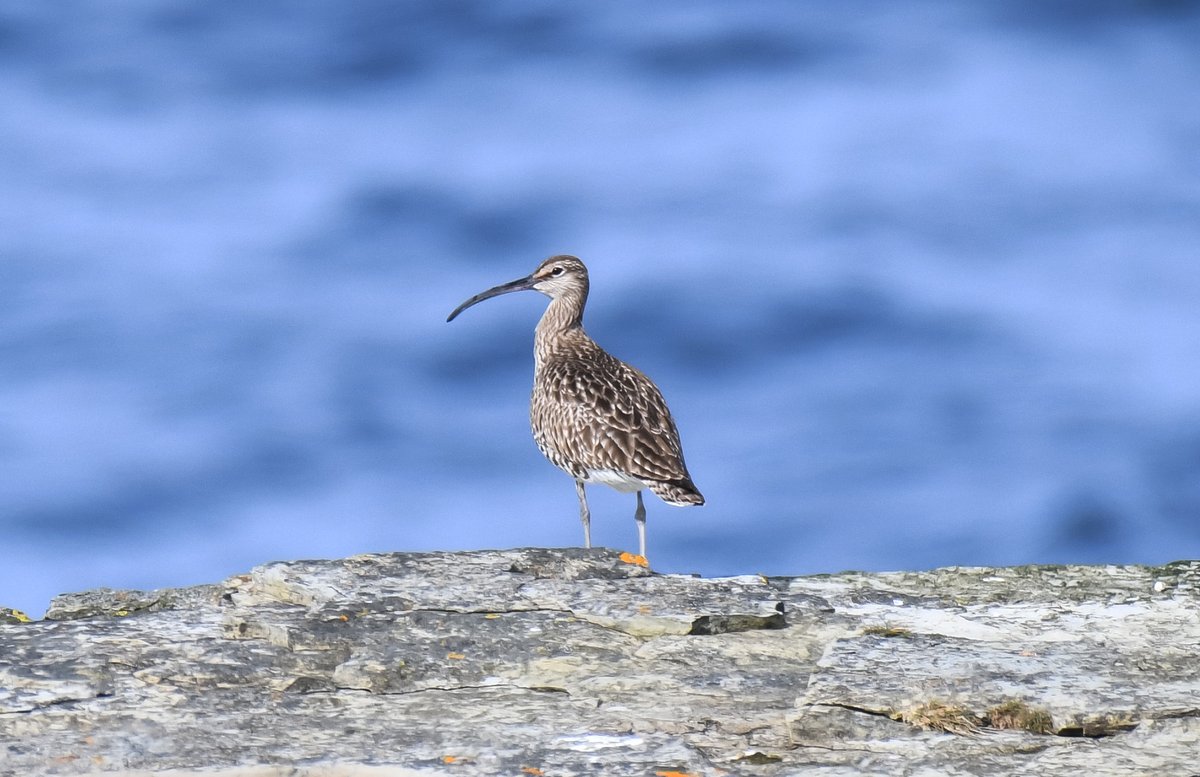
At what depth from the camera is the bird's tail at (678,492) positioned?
947 cm

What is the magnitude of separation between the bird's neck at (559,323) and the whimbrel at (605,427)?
0.53 feet

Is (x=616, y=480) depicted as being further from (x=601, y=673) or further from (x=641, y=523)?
(x=601, y=673)

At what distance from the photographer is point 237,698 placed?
523 centimetres

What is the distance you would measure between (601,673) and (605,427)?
4.36m

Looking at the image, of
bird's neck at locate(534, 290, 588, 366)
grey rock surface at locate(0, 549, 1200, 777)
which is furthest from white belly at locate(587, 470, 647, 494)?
grey rock surface at locate(0, 549, 1200, 777)

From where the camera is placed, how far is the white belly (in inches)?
382

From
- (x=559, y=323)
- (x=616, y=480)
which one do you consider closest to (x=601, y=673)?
(x=616, y=480)

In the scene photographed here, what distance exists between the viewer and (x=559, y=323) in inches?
464

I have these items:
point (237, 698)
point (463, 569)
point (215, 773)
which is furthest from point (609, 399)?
point (215, 773)

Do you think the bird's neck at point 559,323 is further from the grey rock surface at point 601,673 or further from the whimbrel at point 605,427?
the grey rock surface at point 601,673

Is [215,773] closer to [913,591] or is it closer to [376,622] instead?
[376,622]

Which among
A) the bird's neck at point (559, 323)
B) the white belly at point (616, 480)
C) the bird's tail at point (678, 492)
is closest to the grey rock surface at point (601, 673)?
the bird's tail at point (678, 492)

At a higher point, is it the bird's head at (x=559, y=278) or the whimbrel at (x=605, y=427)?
the bird's head at (x=559, y=278)

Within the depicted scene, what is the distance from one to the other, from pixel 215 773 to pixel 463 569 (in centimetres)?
211
